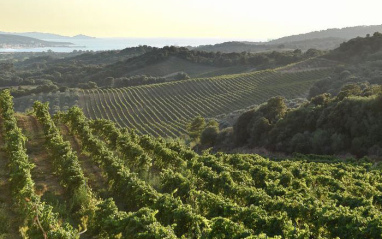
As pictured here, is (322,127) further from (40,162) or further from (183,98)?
(183,98)

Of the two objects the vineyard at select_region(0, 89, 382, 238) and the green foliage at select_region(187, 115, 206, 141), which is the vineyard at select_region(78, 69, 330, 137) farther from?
the vineyard at select_region(0, 89, 382, 238)

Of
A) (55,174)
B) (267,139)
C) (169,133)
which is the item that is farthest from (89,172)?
(169,133)

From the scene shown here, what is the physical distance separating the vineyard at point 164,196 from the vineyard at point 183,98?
107 feet

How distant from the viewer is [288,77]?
9975cm

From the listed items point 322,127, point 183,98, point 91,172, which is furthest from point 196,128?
point 91,172

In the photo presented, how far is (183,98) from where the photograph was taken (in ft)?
287

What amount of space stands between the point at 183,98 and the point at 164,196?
71.9m

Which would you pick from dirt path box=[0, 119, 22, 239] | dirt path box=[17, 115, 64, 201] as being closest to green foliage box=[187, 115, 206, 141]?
dirt path box=[17, 115, 64, 201]

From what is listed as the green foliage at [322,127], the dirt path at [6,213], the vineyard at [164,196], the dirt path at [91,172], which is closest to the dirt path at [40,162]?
the vineyard at [164,196]

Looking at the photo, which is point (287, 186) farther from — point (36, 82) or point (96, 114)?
point (36, 82)

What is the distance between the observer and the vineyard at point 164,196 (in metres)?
13.8

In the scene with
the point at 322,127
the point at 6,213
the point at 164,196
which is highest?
the point at 164,196

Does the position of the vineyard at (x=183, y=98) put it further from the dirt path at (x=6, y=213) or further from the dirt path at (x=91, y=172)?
the dirt path at (x=6, y=213)

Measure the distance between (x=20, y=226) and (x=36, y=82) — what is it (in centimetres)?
13269
